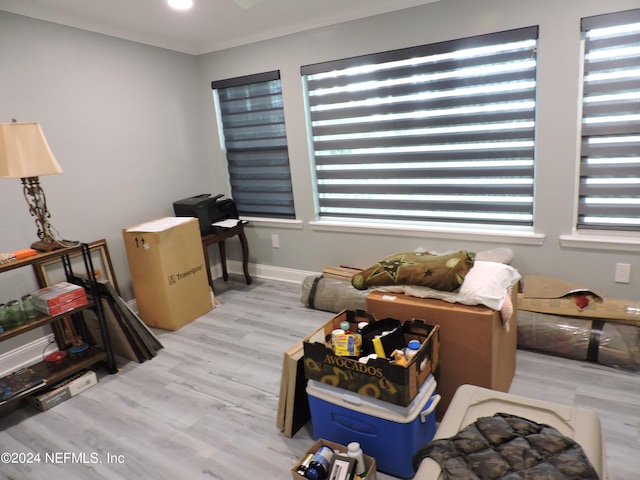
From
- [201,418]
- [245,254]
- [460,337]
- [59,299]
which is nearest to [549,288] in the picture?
[460,337]

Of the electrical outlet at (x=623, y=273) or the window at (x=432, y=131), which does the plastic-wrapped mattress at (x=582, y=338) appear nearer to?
the electrical outlet at (x=623, y=273)

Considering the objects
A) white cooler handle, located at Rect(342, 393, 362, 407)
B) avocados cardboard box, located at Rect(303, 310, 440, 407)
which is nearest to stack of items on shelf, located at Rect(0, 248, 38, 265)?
avocados cardboard box, located at Rect(303, 310, 440, 407)

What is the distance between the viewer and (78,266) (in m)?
3.03

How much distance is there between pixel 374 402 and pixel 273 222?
247 centimetres

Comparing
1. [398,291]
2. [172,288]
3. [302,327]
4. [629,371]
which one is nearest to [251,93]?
[172,288]

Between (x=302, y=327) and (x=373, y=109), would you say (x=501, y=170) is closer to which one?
(x=373, y=109)

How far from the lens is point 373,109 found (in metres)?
3.15

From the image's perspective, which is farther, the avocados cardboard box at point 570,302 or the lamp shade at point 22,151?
the avocados cardboard box at point 570,302

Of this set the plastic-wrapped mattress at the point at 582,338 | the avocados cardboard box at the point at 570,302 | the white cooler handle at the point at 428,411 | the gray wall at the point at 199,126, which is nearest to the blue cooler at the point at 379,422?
the white cooler handle at the point at 428,411

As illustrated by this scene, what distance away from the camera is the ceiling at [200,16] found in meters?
2.62

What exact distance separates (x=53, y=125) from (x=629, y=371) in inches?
Answer: 148

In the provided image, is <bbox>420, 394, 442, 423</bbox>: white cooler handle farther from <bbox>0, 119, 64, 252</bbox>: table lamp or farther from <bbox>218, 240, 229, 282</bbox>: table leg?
<bbox>218, 240, 229, 282</bbox>: table leg

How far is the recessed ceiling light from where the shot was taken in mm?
2610

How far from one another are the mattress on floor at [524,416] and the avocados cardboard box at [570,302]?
1216 millimetres
